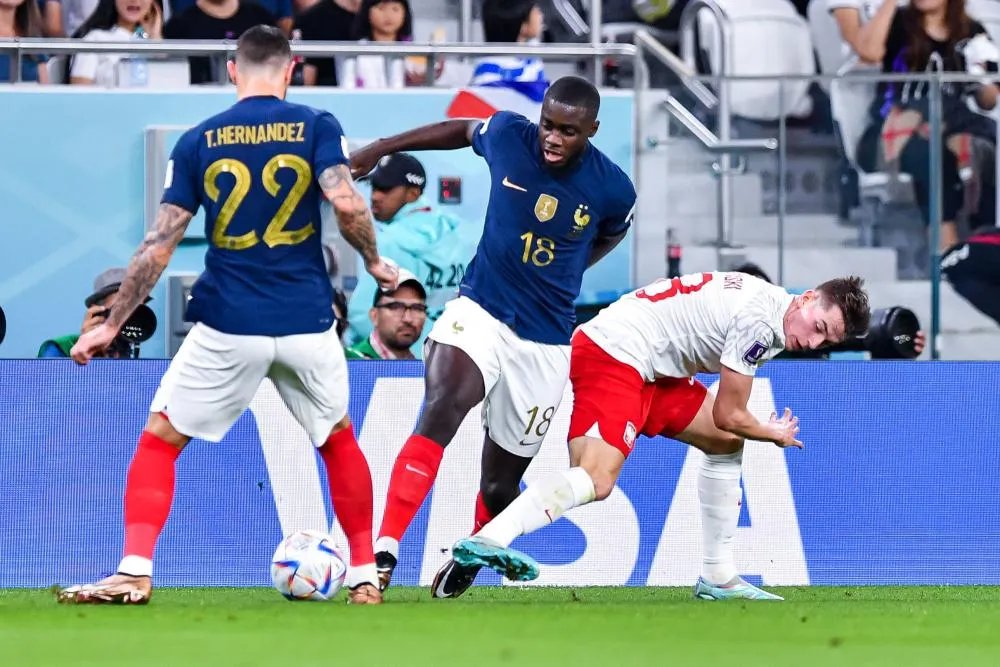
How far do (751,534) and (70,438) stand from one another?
3738mm

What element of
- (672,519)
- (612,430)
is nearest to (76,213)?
(672,519)

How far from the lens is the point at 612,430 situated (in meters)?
7.64

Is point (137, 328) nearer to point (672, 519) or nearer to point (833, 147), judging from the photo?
point (672, 519)

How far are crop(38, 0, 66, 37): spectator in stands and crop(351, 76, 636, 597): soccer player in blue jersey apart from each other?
5.56 metres

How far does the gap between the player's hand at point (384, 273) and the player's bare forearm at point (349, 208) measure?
3 centimetres

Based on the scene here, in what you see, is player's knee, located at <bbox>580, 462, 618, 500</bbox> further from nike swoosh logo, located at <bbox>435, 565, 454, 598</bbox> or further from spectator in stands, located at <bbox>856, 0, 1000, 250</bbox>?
spectator in stands, located at <bbox>856, 0, 1000, 250</bbox>

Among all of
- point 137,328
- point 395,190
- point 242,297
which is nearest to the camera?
point 242,297

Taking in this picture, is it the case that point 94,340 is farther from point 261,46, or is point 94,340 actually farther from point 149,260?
point 261,46

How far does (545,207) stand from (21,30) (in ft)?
19.8

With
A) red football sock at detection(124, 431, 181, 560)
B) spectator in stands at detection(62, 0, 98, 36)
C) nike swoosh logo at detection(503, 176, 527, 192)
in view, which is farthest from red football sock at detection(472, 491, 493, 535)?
spectator in stands at detection(62, 0, 98, 36)

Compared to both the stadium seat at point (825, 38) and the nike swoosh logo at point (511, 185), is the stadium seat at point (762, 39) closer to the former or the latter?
the stadium seat at point (825, 38)

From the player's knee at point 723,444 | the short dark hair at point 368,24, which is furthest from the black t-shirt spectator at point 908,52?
the player's knee at point 723,444

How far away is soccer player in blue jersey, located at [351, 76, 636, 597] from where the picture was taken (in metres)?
7.59

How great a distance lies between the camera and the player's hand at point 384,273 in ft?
22.3
